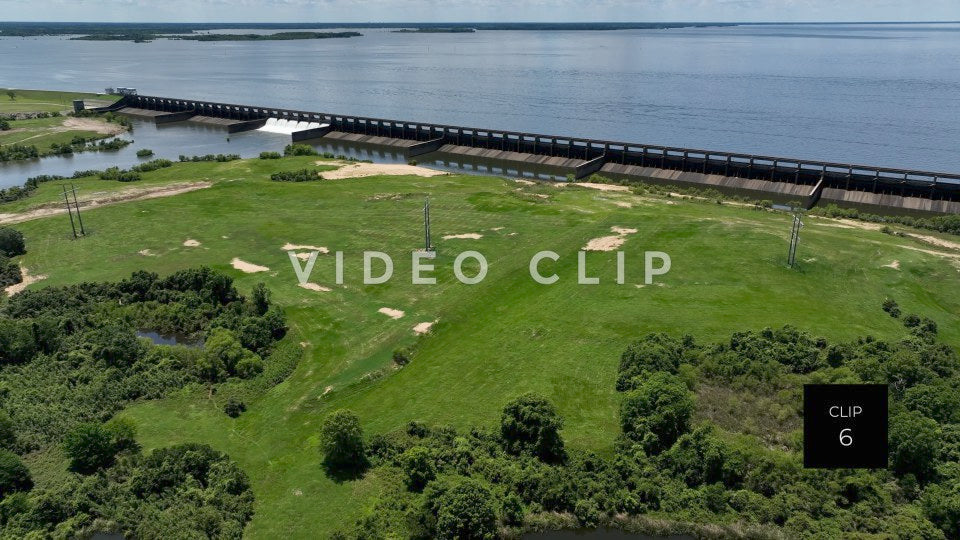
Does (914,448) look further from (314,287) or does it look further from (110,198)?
(110,198)

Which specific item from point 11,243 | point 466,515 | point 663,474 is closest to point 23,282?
point 11,243

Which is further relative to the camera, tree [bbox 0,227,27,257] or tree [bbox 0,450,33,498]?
tree [bbox 0,227,27,257]

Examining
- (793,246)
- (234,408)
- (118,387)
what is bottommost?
(234,408)

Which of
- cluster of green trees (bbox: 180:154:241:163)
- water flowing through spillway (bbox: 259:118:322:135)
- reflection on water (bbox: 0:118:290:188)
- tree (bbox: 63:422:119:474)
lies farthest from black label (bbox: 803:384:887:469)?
water flowing through spillway (bbox: 259:118:322:135)

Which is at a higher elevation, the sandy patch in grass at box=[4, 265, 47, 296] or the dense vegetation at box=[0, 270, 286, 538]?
the sandy patch in grass at box=[4, 265, 47, 296]

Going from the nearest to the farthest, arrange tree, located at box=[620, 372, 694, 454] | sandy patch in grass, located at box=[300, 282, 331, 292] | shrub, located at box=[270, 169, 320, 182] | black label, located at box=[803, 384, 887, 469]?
black label, located at box=[803, 384, 887, 469] < tree, located at box=[620, 372, 694, 454] < sandy patch in grass, located at box=[300, 282, 331, 292] < shrub, located at box=[270, 169, 320, 182]

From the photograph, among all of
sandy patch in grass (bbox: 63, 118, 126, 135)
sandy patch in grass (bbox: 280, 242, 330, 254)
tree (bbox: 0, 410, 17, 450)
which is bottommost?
tree (bbox: 0, 410, 17, 450)

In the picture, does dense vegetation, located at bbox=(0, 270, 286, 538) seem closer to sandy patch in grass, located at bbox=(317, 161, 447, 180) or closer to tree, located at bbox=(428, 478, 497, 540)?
tree, located at bbox=(428, 478, 497, 540)
